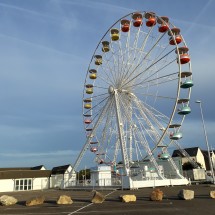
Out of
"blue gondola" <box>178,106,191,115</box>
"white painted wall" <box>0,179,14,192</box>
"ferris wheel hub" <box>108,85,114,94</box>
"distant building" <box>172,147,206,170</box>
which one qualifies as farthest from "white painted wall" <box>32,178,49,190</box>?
"blue gondola" <box>178,106,191,115</box>

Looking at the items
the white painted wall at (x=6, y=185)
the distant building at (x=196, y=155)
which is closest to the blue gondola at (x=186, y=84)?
the white painted wall at (x=6, y=185)

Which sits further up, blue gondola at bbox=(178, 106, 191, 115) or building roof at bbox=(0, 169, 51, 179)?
blue gondola at bbox=(178, 106, 191, 115)

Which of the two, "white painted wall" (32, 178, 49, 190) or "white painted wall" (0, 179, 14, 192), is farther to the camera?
"white painted wall" (32, 178, 49, 190)

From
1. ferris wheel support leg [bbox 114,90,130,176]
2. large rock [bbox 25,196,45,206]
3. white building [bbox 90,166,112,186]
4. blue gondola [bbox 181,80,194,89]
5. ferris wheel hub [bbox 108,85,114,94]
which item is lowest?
large rock [bbox 25,196,45,206]

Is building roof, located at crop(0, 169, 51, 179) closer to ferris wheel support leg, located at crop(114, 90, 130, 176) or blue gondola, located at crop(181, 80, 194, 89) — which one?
ferris wheel support leg, located at crop(114, 90, 130, 176)

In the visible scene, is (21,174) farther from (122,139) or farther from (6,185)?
(122,139)

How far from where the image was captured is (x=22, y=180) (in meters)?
51.9

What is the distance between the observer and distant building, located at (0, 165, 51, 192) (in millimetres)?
50438

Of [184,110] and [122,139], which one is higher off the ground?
[184,110]

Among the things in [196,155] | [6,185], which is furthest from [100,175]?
[196,155]

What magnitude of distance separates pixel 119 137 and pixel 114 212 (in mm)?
17172

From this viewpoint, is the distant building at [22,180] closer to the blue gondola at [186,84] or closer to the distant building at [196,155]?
the distant building at [196,155]

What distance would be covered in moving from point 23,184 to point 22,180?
0.74 m

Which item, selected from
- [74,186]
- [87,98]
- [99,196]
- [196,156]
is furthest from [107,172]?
[196,156]
